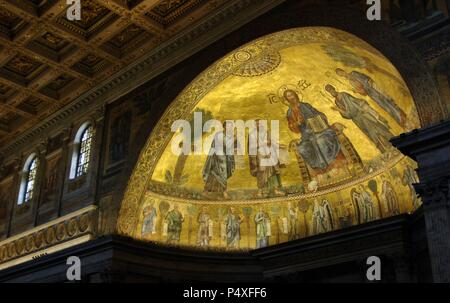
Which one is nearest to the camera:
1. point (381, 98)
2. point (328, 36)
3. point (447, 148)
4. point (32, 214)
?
point (447, 148)

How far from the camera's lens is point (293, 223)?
16391 millimetres

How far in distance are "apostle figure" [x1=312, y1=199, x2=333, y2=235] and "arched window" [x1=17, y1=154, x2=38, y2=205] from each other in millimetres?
8545

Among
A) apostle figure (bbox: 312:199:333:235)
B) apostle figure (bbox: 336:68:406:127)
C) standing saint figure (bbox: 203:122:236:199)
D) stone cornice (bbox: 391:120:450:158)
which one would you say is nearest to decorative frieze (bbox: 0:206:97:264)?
standing saint figure (bbox: 203:122:236:199)

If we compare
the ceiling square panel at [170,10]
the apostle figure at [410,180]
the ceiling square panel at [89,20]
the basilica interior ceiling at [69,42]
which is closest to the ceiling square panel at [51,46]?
the basilica interior ceiling at [69,42]

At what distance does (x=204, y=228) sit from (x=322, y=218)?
3.30 meters

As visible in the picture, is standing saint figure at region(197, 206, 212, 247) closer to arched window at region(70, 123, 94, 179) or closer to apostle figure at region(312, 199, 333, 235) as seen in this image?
apostle figure at region(312, 199, 333, 235)

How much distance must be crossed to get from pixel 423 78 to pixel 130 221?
8210 mm

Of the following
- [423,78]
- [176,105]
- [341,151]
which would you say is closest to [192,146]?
[176,105]

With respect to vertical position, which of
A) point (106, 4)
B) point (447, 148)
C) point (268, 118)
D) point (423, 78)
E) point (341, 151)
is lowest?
point (447, 148)

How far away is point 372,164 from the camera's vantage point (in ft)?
48.8

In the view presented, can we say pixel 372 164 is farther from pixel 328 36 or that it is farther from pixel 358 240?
pixel 328 36

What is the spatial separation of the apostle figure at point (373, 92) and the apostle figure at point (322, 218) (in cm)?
348

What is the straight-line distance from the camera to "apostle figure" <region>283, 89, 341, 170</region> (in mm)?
15276

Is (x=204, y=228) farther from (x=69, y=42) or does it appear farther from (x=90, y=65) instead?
(x=69, y=42)
